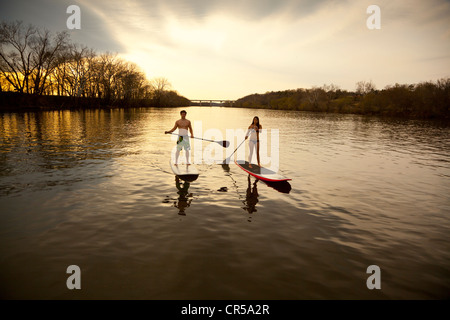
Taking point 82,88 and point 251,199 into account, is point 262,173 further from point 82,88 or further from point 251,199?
point 82,88

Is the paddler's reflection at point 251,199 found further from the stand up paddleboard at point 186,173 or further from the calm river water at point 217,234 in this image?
the stand up paddleboard at point 186,173

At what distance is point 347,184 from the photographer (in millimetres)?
11227

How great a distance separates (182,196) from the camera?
905 centimetres

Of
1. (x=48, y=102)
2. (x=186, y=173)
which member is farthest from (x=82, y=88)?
(x=186, y=173)

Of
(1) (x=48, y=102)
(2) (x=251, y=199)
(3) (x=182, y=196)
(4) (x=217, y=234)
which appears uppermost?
(1) (x=48, y=102)

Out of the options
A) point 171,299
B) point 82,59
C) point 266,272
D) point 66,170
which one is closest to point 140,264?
point 171,299

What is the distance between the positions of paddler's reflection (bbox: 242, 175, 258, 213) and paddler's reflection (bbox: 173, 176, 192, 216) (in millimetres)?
2019

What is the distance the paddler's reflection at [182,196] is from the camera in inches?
317

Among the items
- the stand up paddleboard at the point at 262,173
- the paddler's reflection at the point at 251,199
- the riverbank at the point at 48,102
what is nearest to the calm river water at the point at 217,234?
the paddler's reflection at the point at 251,199

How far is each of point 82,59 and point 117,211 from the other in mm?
73434

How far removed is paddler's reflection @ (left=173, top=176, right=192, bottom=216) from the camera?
8.05 meters

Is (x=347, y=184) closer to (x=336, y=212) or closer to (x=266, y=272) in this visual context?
(x=336, y=212)

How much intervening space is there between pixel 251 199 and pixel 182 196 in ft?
8.44

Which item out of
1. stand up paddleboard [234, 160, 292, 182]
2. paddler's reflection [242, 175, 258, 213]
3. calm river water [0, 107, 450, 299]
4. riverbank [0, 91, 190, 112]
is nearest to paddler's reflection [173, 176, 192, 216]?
calm river water [0, 107, 450, 299]
